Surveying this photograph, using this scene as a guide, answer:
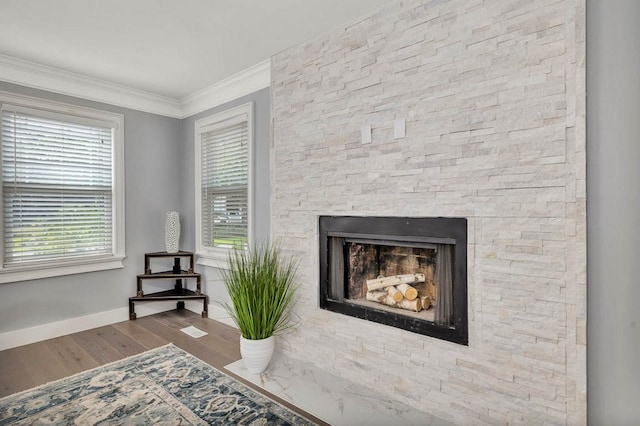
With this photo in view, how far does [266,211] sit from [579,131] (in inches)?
93.8

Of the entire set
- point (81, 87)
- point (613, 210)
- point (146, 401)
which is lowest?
point (146, 401)

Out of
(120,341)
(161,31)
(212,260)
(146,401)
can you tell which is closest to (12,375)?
(120,341)

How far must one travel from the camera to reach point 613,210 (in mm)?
1573

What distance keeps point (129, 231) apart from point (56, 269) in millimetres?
743

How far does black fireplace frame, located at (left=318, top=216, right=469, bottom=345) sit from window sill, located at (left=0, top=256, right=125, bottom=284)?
8.04ft

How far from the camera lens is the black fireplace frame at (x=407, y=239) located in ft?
6.44

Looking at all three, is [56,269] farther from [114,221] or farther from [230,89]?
[230,89]

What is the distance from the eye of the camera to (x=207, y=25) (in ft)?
8.19

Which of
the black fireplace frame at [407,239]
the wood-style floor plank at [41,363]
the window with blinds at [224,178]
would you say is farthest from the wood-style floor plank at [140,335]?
the black fireplace frame at [407,239]

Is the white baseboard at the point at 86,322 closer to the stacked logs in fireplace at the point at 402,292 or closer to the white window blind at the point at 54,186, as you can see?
the white window blind at the point at 54,186

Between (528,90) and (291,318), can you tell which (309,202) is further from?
(528,90)

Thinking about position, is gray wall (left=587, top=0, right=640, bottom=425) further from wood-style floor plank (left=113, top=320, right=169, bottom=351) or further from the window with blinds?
wood-style floor plank (left=113, top=320, right=169, bottom=351)

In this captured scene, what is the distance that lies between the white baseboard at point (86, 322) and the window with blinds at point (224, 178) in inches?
29.7

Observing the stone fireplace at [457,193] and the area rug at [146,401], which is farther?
the area rug at [146,401]
